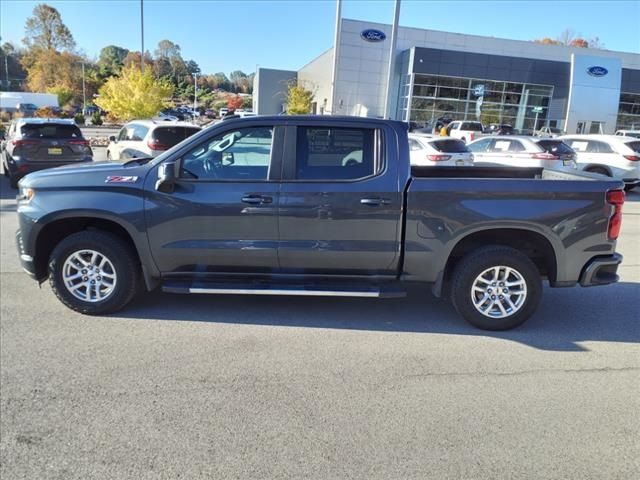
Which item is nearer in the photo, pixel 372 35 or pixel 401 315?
pixel 401 315

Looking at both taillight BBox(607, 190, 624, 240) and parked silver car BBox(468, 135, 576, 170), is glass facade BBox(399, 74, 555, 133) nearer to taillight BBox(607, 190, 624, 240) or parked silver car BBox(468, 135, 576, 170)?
parked silver car BBox(468, 135, 576, 170)

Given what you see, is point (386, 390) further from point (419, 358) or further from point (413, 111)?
point (413, 111)

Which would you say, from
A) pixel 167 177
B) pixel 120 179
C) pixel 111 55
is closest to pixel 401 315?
pixel 167 177

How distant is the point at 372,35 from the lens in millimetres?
40250

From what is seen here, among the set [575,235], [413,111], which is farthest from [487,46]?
[575,235]

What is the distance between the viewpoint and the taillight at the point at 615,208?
4.25 m

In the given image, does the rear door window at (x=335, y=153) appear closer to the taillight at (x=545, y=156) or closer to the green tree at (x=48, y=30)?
the taillight at (x=545, y=156)

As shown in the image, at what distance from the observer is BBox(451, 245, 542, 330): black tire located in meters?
4.34

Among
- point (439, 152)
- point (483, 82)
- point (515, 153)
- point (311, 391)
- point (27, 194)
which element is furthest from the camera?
point (483, 82)

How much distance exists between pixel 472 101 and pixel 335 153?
131ft

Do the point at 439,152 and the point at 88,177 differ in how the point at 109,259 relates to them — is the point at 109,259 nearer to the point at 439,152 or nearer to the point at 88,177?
the point at 88,177

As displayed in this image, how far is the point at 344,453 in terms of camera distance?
274 centimetres

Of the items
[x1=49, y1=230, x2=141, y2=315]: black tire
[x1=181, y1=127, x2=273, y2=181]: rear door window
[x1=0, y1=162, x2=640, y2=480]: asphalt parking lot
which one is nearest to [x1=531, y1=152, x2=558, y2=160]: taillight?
[x1=0, y1=162, x2=640, y2=480]: asphalt parking lot

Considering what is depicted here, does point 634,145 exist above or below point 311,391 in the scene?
above
